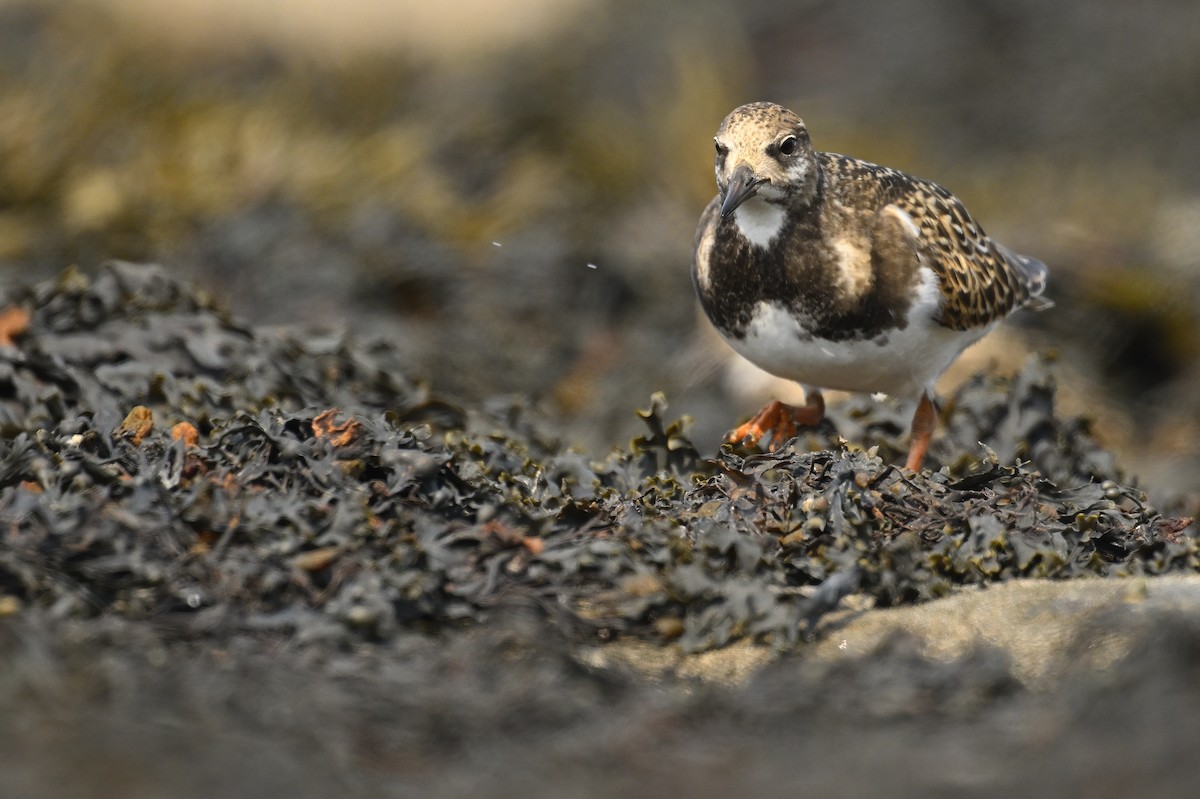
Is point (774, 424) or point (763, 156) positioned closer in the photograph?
point (763, 156)

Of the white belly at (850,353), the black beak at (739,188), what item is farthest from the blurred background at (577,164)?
the black beak at (739,188)

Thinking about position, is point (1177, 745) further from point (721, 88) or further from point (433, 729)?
point (721, 88)

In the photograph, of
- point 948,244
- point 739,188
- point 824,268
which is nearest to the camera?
point 739,188

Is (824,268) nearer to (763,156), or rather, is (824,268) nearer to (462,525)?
(763,156)

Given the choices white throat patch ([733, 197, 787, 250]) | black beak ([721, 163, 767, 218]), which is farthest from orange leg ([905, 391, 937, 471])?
black beak ([721, 163, 767, 218])

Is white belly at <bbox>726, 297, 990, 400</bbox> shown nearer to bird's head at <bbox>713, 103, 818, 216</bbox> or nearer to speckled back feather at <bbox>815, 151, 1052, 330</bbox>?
speckled back feather at <bbox>815, 151, 1052, 330</bbox>

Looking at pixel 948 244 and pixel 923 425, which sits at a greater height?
pixel 948 244

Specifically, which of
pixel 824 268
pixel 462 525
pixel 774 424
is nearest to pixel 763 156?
pixel 824 268

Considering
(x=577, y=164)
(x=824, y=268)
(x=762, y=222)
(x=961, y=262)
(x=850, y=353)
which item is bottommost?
(x=850, y=353)
